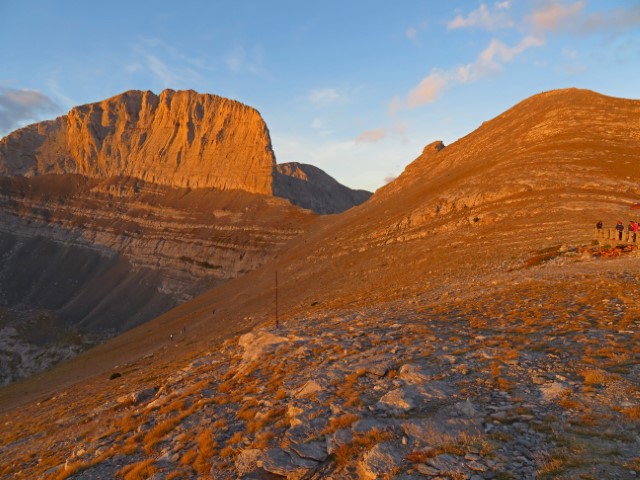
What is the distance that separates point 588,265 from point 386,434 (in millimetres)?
19764

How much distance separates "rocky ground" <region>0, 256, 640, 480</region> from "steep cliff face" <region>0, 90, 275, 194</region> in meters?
108

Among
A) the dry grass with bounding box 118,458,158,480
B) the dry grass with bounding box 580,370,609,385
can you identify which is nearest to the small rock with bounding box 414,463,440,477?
the dry grass with bounding box 580,370,609,385

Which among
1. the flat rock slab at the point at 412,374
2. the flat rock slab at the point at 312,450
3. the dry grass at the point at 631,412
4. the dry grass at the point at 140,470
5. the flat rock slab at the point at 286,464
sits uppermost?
the dry grass at the point at 631,412

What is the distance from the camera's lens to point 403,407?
337 inches

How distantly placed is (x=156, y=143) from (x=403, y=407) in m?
154

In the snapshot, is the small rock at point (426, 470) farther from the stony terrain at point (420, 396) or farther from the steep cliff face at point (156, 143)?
the steep cliff face at point (156, 143)

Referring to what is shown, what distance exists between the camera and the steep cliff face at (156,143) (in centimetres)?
12988

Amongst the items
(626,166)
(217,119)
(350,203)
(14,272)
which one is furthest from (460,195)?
(350,203)

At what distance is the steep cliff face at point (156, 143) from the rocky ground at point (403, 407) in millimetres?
108428

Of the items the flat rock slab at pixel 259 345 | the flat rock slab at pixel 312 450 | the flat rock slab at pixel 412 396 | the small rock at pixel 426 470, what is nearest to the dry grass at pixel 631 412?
the flat rock slab at pixel 412 396

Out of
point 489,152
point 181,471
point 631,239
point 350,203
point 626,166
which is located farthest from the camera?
point 350,203

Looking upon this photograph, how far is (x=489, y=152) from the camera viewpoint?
210ft

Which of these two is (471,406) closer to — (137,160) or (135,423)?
(135,423)

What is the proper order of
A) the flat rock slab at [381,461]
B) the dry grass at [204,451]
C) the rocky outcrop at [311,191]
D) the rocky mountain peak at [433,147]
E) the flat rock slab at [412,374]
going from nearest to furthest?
the flat rock slab at [381,461], the dry grass at [204,451], the flat rock slab at [412,374], the rocky mountain peak at [433,147], the rocky outcrop at [311,191]
